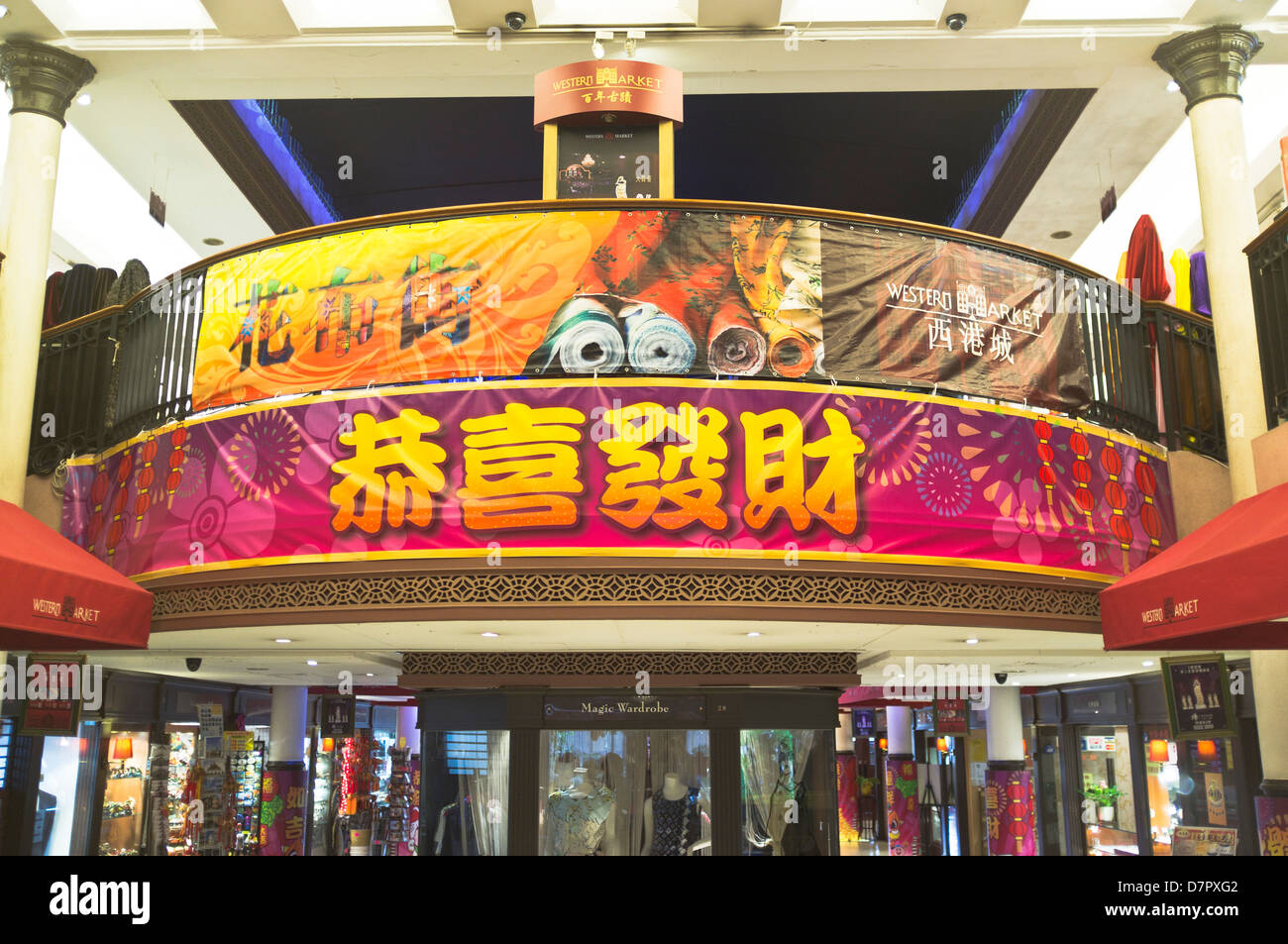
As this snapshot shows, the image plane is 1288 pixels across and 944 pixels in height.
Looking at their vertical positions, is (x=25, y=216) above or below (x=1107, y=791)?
above

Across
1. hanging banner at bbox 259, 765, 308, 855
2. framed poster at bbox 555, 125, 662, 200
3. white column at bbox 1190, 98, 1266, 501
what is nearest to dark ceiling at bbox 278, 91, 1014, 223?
white column at bbox 1190, 98, 1266, 501

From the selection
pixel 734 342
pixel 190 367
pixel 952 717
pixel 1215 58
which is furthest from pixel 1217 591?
pixel 952 717

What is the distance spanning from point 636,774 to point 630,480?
11.9ft

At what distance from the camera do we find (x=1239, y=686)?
8805 mm

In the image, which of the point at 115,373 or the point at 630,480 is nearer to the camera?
the point at 630,480

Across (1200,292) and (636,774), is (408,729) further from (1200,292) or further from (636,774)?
(1200,292)

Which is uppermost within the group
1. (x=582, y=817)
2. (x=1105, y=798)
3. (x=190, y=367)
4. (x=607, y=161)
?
(x=607, y=161)

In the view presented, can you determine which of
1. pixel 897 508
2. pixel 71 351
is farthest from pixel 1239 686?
pixel 71 351

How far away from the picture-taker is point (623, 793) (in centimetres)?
866

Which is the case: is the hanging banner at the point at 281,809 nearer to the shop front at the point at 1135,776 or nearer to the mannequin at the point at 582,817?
the mannequin at the point at 582,817

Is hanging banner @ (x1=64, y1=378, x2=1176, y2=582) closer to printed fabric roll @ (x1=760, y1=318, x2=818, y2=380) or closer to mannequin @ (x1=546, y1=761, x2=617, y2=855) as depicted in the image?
printed fabric roll @ (x1=760, y1=318, x2=818, y2=380)

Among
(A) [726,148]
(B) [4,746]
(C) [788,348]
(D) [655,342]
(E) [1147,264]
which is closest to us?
(D) [655,342]

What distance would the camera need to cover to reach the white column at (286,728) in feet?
45.9

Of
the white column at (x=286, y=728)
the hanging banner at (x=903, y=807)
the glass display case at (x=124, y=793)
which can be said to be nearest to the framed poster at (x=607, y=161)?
the glass display case at (x=124, y=793)
